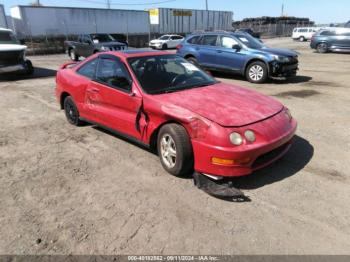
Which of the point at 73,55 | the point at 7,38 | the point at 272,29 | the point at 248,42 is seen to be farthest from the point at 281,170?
the point at 272,29

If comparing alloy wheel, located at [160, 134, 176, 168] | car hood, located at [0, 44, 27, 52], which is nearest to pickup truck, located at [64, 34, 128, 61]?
car hood, located at [0, 44, 27, 52]

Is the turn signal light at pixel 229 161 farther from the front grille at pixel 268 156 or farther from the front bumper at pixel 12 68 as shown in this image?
the front bumper at pixel 12 68

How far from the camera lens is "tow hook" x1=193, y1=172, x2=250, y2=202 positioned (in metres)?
3.45

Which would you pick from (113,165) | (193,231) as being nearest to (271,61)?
(113,165)

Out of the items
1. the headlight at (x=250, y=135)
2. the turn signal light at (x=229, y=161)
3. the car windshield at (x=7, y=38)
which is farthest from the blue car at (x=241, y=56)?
the car windshield at (x=7, y=38)

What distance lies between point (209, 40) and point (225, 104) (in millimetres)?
8183

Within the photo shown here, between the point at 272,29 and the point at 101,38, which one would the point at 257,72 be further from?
the point at 272,29

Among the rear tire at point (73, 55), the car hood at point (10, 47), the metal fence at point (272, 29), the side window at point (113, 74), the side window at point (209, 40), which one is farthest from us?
the metal fence at point (272, 29)

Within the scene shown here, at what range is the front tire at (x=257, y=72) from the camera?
1029cm

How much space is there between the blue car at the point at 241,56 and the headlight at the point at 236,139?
639 cm

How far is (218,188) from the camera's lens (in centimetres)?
353

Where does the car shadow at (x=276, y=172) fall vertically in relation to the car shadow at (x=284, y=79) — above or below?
below

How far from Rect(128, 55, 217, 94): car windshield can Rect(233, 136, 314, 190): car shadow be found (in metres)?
1.54

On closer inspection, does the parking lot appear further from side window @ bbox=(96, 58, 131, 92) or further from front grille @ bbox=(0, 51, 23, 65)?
front grille @ bbox=(0, 51, 23, 65)
